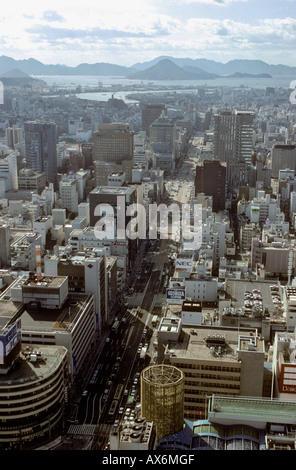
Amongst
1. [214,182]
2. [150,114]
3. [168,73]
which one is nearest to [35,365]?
[214,182]

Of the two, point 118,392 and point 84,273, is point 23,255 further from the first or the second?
point 118,392

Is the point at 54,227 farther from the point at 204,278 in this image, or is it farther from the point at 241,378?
the point at 241,378

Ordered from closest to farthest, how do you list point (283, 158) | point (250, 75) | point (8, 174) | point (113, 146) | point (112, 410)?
1. point (112, 410)
2. point (8, 174)
3. point (113, 146)
4. point (283, 158)
5. point (250, 75)

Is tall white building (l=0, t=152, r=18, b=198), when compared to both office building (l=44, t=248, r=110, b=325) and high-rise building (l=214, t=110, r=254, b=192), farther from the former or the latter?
office building (l=44, t=248, r=110, b=325)

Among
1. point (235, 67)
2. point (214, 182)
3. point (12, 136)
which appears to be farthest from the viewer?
point (235, 67)

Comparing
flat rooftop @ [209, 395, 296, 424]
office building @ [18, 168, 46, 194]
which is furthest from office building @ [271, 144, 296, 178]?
flat rooftop @ [209, 395, 296, 424]

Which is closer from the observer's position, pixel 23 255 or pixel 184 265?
pixel 184 265
